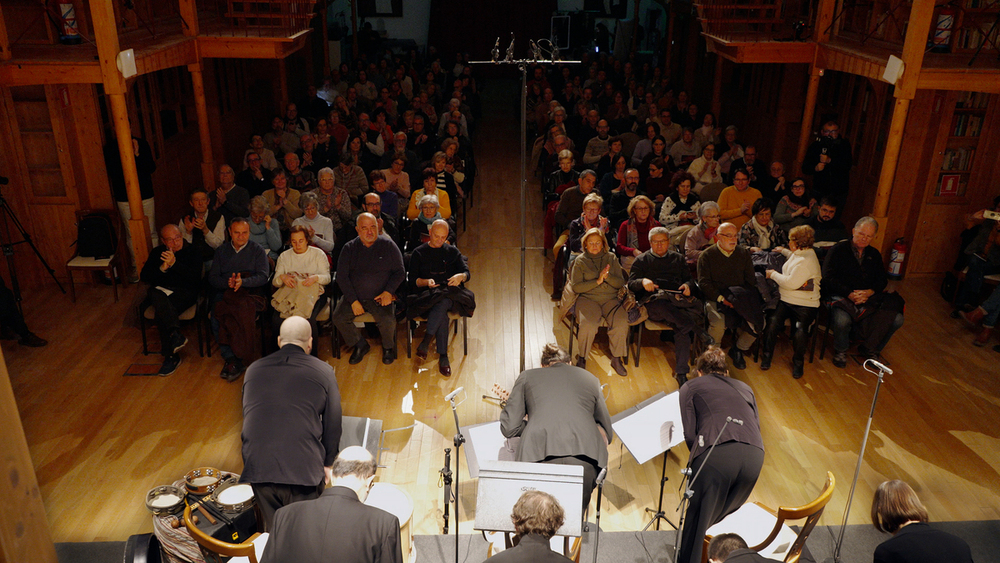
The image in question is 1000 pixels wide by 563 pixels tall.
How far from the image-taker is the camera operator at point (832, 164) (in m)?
7.48

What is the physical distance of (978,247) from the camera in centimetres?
665

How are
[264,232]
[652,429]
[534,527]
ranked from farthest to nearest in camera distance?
[264,232]
[652,429]
[534,527]

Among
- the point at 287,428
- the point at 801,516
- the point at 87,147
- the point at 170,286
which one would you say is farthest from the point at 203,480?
the point at 87,147

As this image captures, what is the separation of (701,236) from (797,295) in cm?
93

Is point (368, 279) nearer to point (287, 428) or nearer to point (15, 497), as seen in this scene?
point (287, 428)

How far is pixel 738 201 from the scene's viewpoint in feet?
23.2

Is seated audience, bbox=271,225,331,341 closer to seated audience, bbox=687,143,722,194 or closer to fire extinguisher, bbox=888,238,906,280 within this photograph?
seated audience, bbox=687,143,722,194

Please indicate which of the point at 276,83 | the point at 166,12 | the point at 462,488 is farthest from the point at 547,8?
the point at 462,488

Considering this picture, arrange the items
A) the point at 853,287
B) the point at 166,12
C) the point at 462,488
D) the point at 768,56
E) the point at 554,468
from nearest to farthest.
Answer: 1. the point at 554,468
2. the point at 462,488
3. the point at 853,287
4. the point at 768,56
5. the point at 166,12

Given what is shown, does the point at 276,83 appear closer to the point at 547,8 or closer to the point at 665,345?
the point at 665,345

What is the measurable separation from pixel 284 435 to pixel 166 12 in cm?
775

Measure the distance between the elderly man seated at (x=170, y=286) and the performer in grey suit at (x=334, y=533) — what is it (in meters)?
3.35

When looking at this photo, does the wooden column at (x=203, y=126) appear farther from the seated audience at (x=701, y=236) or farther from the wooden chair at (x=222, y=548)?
the wooden chair at (x=222, y=548)

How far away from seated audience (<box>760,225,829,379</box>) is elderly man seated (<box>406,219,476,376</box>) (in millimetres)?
2333
